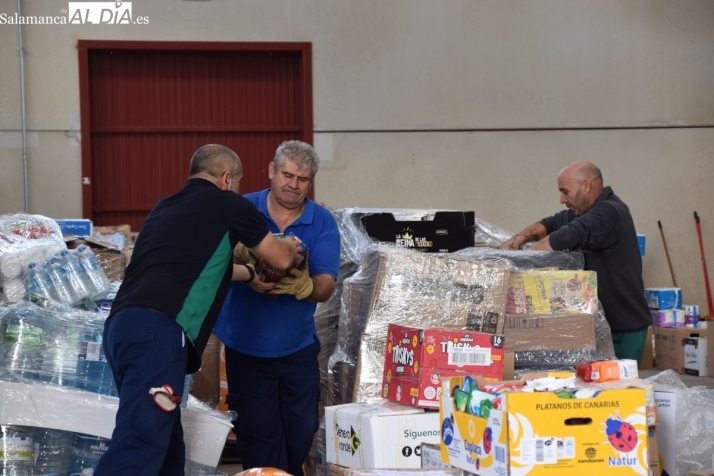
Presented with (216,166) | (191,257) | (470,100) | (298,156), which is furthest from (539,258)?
(470,100)

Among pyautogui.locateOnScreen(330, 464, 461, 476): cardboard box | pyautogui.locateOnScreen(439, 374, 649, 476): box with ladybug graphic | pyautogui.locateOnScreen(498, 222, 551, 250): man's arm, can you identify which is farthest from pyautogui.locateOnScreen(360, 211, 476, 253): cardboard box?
pyautogui.locateOnScreen(439, 374, 649, 476): box with ladybug graphic

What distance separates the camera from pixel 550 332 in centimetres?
432

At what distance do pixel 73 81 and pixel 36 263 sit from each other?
4.35m

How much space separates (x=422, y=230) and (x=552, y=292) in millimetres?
783

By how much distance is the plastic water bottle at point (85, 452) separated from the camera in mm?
4023

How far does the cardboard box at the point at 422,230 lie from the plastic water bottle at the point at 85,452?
5.62ft

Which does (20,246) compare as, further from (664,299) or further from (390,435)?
(664,299)

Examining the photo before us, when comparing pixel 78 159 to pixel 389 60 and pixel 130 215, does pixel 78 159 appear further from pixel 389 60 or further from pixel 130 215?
pixel 389 60

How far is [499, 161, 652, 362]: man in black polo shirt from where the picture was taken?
462cm

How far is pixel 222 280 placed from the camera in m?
Result: 3.40

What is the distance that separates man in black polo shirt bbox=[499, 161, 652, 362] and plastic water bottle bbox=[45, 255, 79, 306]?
231 centimetres

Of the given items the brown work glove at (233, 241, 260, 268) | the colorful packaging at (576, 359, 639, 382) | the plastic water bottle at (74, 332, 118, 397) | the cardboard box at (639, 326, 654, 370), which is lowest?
the cardboard box at (639, 326, 654, 370)

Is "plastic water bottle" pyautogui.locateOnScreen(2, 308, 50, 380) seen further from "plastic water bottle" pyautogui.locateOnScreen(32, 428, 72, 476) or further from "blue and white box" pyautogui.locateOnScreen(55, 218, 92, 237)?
"blue and white box" pyautogui.locateOnScreen(55, 218, 92, 237)

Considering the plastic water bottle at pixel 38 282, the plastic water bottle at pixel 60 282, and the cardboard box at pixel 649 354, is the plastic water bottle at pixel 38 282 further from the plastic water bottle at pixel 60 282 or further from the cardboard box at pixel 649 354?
the cardboard box at pixel 649 354
